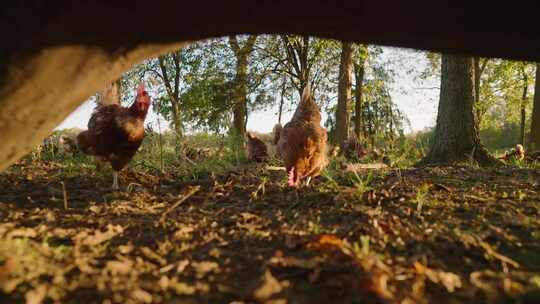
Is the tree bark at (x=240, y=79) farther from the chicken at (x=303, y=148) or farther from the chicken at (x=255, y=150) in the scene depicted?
the chicken at (x=303, y=148)

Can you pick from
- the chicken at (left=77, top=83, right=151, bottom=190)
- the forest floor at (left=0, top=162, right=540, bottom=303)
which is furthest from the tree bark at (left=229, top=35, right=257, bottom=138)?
the forest floor at (left=0, top=162, right=540, bottom=303)

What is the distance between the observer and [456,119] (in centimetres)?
618

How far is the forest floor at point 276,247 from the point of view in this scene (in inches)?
50.8

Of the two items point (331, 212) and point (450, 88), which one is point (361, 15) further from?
point (450, 88)

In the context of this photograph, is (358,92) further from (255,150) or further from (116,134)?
(116,134)

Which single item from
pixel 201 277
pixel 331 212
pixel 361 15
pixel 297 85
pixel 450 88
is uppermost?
pixel 297 85

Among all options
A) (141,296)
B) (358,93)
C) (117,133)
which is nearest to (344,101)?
(358,93)

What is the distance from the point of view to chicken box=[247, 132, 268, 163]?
9.07 m

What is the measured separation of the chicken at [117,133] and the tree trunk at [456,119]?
4.45 metres

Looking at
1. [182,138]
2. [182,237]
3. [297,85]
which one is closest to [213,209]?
[182,237]

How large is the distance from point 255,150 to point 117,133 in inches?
215

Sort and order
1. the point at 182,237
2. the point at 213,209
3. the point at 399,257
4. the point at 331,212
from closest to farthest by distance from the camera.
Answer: the point at 399,257 < the point at 182,237 < the point at 331,212 < the point at 213,209

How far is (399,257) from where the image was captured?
1563mm

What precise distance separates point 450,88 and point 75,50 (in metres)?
6.18
